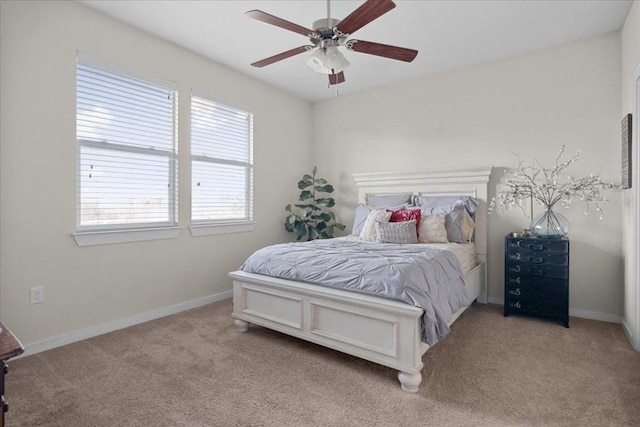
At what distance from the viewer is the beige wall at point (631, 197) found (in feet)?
8.22

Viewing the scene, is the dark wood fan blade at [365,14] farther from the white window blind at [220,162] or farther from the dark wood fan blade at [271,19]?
the white window blind at [220,162]

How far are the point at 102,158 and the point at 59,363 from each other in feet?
5.22

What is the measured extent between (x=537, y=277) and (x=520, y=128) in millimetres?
1544

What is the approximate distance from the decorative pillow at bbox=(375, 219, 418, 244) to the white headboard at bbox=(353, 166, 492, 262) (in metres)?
0.85

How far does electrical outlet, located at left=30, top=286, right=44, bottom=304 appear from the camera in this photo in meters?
2.50

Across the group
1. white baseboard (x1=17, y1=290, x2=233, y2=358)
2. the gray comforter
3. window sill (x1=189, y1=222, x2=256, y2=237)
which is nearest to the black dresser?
the gray comforter

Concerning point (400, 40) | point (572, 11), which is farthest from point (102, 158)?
point (572, 11)

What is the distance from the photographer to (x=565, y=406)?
1832 millimetres

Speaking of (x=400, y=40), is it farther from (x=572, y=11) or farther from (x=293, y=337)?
(x=293, y=337)

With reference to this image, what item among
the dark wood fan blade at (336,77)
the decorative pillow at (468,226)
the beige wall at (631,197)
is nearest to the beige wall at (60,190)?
the dark wood fan blade at (336,77)

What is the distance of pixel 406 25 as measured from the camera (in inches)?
117

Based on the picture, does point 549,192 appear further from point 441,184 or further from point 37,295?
point 37,295

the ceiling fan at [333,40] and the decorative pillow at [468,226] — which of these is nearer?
the ceiling fan at [333,40]

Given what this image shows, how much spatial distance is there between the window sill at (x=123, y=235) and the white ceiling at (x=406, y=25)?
Result: 182 cm
